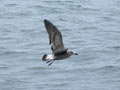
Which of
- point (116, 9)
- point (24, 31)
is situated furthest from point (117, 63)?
point (116, 9)

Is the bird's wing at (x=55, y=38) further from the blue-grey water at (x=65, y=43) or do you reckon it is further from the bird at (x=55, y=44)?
the blue-grey water at (x=65, y=43)

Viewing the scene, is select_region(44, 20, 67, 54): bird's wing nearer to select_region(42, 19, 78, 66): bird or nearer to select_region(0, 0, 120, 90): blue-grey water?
select_region(42, 19, 78, 66): bird

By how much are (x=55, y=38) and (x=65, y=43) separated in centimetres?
665

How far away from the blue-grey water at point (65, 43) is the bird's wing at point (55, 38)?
300 centimetres

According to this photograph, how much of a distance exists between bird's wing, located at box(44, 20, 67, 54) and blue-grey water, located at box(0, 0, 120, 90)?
3.00 meters

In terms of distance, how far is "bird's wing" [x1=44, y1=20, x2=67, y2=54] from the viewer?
11.7 m

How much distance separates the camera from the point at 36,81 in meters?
15.2

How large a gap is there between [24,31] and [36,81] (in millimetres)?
4767

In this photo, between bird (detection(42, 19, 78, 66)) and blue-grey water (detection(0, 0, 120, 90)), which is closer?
bird (detection(42, 19, 78, 66))

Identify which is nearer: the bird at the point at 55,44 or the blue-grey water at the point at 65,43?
the bird at the point at 55,44

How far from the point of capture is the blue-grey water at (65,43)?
1526cm

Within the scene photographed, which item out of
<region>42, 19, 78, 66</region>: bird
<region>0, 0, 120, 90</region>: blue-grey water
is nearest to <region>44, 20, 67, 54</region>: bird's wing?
<region>42, 19, 78, 66</region>: bird

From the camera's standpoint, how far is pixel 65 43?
1845cm

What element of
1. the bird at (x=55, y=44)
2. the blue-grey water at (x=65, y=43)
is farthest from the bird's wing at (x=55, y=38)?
the blue-grey water at (x=65, y=43)
